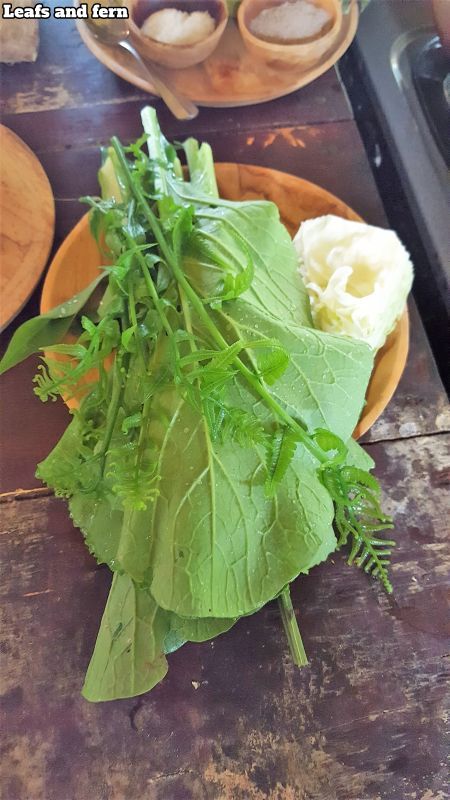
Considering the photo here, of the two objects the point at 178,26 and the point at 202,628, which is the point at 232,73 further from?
the point at 202,628

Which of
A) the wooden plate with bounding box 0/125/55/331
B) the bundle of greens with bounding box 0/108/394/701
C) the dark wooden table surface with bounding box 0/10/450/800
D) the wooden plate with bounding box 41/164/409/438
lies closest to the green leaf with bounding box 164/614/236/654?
the bundle of greens with bounding box 0/108/394/701

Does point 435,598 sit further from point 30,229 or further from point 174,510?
point 30,229

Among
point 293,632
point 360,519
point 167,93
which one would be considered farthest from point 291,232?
point 293,632

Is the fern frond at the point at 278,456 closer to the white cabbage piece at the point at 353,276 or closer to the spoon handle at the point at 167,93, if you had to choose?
the white cabbage piece at the point at 353,276

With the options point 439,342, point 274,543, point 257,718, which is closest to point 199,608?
point 274,543

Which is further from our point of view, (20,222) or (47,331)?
(20,222)

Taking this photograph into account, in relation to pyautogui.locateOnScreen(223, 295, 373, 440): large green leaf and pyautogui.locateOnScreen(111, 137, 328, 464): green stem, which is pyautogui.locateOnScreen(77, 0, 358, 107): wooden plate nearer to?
pyautogui.locateOnScreen(111, 137, 328, 464): green stem
